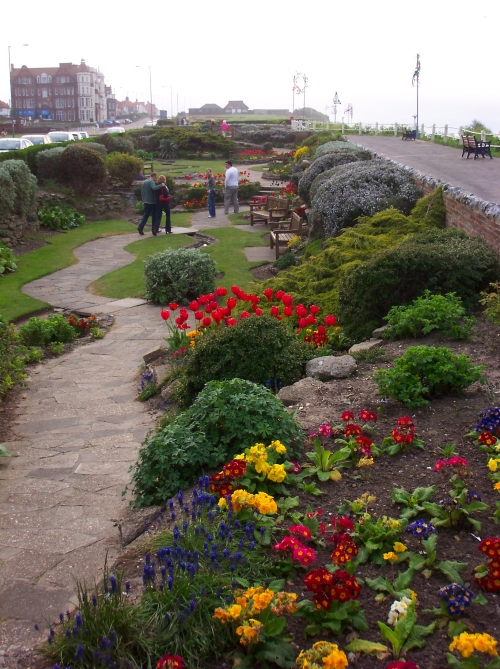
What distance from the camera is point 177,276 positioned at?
1138cm

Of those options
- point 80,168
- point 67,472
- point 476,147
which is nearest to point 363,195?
point 67,472

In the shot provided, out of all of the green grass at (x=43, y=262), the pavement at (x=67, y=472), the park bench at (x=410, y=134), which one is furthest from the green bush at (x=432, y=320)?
the park bench at (x=410, y=134)

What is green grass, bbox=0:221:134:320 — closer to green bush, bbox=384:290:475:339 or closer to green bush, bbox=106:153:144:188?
green bush, bbox=106:153:144:188

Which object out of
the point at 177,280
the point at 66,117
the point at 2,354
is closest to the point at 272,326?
the point at 2,354

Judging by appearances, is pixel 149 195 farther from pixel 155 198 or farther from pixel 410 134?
pixel 410 134

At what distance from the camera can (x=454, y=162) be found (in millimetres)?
20281

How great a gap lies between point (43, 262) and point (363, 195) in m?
7.18

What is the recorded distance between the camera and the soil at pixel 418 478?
2.70 meters

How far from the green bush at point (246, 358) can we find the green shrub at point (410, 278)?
1.32 meters

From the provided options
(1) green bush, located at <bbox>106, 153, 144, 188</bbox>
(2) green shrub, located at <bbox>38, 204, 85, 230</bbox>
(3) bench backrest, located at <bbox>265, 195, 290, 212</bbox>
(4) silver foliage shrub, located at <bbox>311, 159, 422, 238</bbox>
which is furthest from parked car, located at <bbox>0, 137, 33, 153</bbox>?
(4) silver foliage shrub, located at <bbox>311, 159, 422, 238</bbox>

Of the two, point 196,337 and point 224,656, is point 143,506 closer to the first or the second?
point 224,656

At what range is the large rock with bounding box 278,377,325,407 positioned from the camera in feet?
17.2

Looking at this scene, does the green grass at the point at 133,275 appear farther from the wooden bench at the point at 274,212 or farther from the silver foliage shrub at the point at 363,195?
the silver foliage shrub at the point at 363,195

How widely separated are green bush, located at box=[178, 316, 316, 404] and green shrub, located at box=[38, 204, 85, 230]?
45.7 ft
